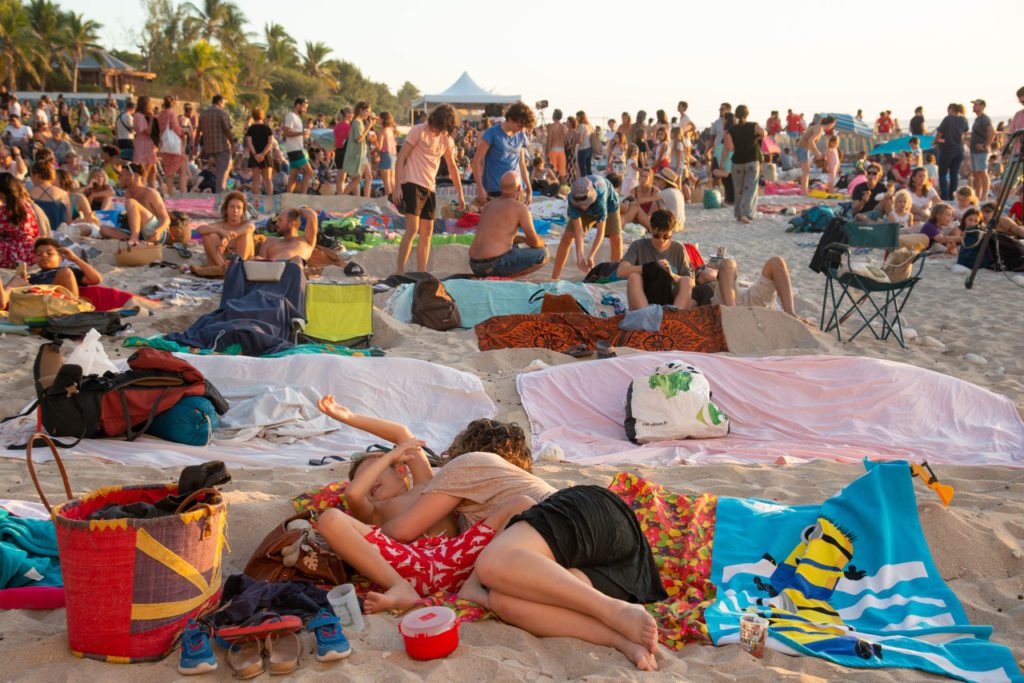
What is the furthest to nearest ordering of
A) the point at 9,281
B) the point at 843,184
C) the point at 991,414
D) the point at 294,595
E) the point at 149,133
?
the point at 843,184, the point at 149,133, the point at 9,281, the point at 991,414, the point at 294,595

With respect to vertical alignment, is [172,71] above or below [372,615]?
above

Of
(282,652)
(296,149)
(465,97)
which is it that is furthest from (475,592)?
(465,97)

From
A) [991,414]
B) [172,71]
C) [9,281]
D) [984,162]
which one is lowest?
[991,414]

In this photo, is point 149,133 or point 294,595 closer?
point 294,595

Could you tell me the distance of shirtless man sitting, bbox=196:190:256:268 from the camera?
897cm

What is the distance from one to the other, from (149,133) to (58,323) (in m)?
8.74

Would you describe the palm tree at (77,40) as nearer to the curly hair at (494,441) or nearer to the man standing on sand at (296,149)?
the man standing on sand at (296,149)

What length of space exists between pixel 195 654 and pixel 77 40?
52.6 meters

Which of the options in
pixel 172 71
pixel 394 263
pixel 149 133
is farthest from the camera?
pixel 172 71

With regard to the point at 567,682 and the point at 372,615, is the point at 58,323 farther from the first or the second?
the point at 567,682

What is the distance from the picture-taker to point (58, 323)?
6.72 metres

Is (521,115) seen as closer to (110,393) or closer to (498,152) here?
(498,152)

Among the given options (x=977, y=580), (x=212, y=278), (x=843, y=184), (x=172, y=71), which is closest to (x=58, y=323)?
(x=212, y=278)

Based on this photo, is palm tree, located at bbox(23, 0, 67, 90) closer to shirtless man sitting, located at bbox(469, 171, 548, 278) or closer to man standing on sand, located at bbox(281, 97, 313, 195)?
man standing on sand, located at bbox(281, 97, 313, 195)
